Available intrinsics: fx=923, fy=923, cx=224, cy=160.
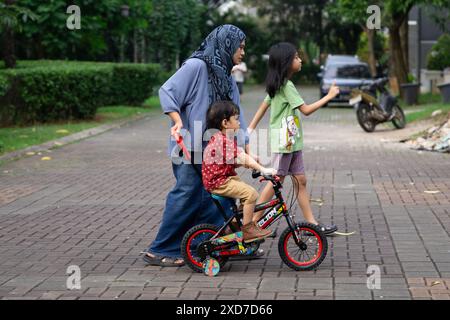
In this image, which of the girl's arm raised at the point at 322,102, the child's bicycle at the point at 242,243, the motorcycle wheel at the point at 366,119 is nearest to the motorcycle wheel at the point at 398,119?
the motorcycle wheel at the point at 366,119

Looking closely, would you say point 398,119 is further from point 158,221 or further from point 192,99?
point 192,99

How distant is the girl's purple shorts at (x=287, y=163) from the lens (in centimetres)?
804

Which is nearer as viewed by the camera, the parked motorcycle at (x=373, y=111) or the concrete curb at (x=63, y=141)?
the concrete curb at (x=63, y=141)

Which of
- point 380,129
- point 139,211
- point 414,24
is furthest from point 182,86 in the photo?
point 414,24

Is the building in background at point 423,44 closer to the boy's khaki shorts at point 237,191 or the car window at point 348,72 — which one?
the car window at point 348,72

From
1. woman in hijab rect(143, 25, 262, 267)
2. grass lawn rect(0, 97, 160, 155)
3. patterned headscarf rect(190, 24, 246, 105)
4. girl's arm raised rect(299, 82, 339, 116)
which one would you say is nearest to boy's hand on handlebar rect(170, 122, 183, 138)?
woman in hijab rect(143, 25, 262, 267)

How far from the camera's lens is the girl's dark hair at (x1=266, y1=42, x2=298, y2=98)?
25.3 feet

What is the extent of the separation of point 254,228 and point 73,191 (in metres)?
4.88

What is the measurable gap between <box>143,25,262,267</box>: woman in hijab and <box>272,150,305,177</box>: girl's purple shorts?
3.39 ft

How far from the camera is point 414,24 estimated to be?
44.0 meters

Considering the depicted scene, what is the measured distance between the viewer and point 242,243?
679 cm

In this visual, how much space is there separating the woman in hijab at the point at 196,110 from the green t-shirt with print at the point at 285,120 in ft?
2.96

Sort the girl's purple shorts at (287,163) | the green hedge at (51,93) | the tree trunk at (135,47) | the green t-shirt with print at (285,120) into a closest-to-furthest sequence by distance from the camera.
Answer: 1. the green t-shirt with print at (285,120)
2. the girl's purple shorts at (287,163)
3. the green hedge at (51,93)
4. the tree trunk at (135,47)

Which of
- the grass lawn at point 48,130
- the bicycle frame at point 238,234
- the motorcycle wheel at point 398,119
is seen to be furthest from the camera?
the motorcycle wheel at point 398,119
